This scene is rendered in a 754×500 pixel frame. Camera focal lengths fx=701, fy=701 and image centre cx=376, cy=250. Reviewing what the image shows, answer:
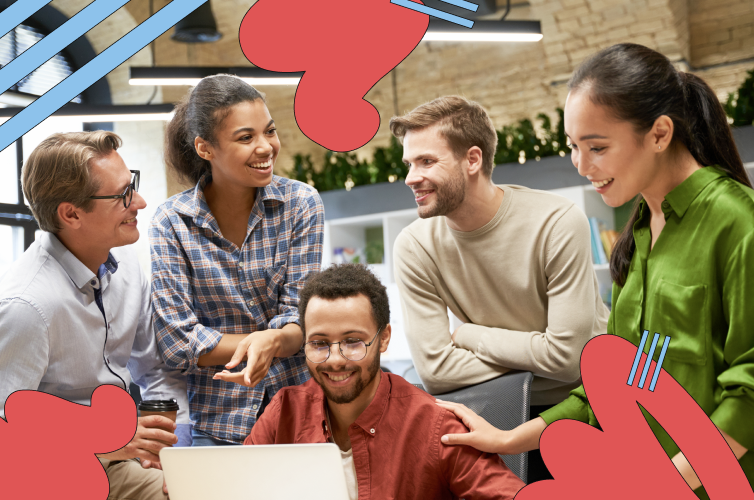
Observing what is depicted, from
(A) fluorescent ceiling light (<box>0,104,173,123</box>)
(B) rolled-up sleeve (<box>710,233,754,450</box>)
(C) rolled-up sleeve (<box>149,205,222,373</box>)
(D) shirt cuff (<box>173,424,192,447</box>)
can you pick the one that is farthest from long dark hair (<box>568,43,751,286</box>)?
(A) fluorescent ceiling light (<box>0,104,173,123</box>)

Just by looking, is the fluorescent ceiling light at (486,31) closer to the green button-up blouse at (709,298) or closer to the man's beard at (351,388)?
the man's beard at (351,388)

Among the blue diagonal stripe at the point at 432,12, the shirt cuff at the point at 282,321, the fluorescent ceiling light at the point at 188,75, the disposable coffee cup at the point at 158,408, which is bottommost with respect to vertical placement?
the disposable coffee cup at the point at 158,408

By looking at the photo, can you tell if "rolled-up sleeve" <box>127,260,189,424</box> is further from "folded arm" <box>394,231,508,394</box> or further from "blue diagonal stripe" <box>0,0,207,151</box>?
"blue diagonal stripe" <box>0,0,207,151</box>

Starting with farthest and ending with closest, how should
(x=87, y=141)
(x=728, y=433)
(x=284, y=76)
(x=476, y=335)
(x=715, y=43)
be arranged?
(x=715, y=43), (x=284, y=76), (x=476, y=335), (x=87, y=141), (x=728, y=433)

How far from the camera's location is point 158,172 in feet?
24.1

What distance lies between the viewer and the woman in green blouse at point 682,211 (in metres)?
1.13

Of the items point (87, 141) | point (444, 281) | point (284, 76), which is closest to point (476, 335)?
point (444, 281)

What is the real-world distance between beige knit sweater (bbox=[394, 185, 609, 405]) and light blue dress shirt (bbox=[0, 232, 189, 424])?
2.56 ft

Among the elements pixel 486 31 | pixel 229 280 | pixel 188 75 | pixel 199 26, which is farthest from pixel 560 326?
pixel 199 26

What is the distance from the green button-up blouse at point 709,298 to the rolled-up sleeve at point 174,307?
1.16m

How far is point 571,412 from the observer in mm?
1491

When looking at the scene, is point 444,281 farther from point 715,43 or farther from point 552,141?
point 715,43

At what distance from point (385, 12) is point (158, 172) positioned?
6.53 meters

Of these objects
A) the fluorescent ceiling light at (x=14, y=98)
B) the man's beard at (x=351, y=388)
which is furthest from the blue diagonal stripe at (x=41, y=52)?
the fluorescent ceiling light at (x=14, y=98)
